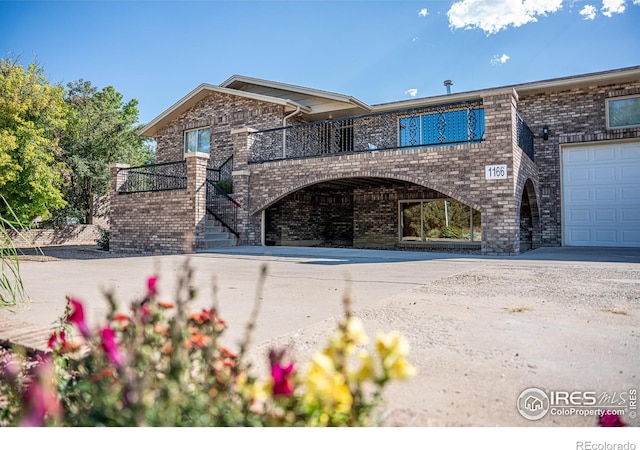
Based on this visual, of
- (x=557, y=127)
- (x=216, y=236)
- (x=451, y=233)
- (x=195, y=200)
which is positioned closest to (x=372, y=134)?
(x=451, y=233)

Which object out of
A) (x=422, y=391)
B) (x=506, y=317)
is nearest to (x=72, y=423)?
(x=422, y=391)

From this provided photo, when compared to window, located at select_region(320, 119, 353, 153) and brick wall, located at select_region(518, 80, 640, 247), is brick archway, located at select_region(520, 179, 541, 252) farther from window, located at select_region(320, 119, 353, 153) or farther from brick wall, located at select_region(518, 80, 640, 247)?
window, located at select_region(320, 119, 353, 153)

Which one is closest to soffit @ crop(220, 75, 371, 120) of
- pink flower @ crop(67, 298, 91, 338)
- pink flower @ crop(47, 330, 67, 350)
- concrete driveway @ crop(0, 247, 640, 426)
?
concrete driveway @ crop(0, 247, 640, 426)

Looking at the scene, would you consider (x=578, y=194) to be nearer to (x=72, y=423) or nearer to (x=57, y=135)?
(x=72, y=423)

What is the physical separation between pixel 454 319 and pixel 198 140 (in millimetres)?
15767

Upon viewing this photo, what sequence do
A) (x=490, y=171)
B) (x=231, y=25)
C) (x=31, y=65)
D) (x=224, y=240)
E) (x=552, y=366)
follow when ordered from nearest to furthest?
1. (x=552, y=366)
2. (x=231, y=25)
3. (x=490, y=171)
4. (x=224, y=240)
5. (x=31, y=65)

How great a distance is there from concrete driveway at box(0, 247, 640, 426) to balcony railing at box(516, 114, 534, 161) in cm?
444

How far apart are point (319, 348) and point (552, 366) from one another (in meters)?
1.32

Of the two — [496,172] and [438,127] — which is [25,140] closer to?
Answer: [438,127]

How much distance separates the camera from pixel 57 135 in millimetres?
19266

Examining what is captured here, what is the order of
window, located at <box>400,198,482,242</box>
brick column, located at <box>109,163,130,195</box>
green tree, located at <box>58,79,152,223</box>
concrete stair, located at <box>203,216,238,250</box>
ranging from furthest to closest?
green tree, located at <box>58,79,152,223</box>, window, located at <box>400,198,482,242</box>, brick column, located at <box>109,163,130,195</box>, concrete stair, located at <box>203,216,238,250</box>

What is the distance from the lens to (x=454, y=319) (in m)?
3.41

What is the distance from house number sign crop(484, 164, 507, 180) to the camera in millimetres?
9188

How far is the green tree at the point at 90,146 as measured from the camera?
1973cm
